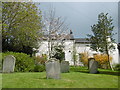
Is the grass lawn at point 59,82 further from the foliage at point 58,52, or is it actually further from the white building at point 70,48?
the white building at point 70,48

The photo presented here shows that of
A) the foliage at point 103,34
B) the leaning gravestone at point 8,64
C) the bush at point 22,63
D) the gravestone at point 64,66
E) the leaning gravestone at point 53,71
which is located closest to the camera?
the leaning gravestone at point 53,71

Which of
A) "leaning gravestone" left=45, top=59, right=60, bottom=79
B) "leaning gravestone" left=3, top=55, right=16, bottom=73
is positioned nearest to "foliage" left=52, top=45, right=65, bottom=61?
"leaning gravestone" left=3, top=55, right=16, bottom=73

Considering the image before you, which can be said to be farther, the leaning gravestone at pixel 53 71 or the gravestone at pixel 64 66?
the gravestone at pixel 64 66

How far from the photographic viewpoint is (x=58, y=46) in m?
34.8

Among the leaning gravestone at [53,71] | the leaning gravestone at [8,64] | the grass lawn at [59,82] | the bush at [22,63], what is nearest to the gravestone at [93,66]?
the grass lawn at [59,82]

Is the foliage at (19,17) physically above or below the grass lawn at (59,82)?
above

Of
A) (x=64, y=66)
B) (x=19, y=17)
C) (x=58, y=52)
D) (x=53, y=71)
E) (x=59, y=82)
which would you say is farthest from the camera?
(x=58, y=52)

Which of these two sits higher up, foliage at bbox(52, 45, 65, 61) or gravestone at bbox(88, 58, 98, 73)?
foliage at bbox(52, 45, 65, 61)

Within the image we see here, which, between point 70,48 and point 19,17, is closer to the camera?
point 19,17

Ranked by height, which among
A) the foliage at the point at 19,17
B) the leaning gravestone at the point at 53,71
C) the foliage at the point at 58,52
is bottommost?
the leaning gravestone at the point at 53,71

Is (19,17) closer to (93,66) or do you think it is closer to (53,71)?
(93,66)

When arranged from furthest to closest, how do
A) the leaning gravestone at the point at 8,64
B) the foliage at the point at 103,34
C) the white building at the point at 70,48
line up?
the white building at the point at 70,48
the foliage at the point at 103,34
the leaning gravestone at the point at 8,64

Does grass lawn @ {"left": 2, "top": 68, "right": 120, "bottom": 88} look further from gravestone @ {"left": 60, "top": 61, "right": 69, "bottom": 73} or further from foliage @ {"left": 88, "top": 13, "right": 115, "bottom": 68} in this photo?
foliage @ {"left": 88, "top": 13, "right": 115, "bottom": 68}

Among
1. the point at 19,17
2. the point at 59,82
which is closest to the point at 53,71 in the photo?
the point at 59,82
